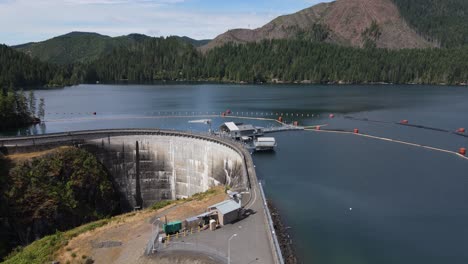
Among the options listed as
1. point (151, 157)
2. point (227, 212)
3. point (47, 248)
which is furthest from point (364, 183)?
point (47, 248)

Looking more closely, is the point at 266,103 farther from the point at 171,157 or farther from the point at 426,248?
the point at 426,248

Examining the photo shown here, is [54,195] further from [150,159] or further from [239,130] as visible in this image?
[239,130]

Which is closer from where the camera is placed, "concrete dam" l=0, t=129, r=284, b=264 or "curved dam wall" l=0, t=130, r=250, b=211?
"concrete dam" l=0, t=129, r=284, b=264

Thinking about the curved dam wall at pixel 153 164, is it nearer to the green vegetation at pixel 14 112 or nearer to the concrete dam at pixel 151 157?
the concrete dam at pixel 151 157

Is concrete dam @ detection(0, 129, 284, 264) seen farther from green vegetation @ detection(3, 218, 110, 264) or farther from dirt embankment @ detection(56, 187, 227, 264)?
green vegetation @ detection(3, 218, 110, 264)

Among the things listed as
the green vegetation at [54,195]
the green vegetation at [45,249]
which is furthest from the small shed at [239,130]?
the green vegetation at [45,249]

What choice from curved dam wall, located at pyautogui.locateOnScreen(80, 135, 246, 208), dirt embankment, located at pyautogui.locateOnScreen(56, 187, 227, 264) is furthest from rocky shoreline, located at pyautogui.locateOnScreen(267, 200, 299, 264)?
curved dam wall, located at pyautogui.locateOnScreen(80, 135, 246, 208)
